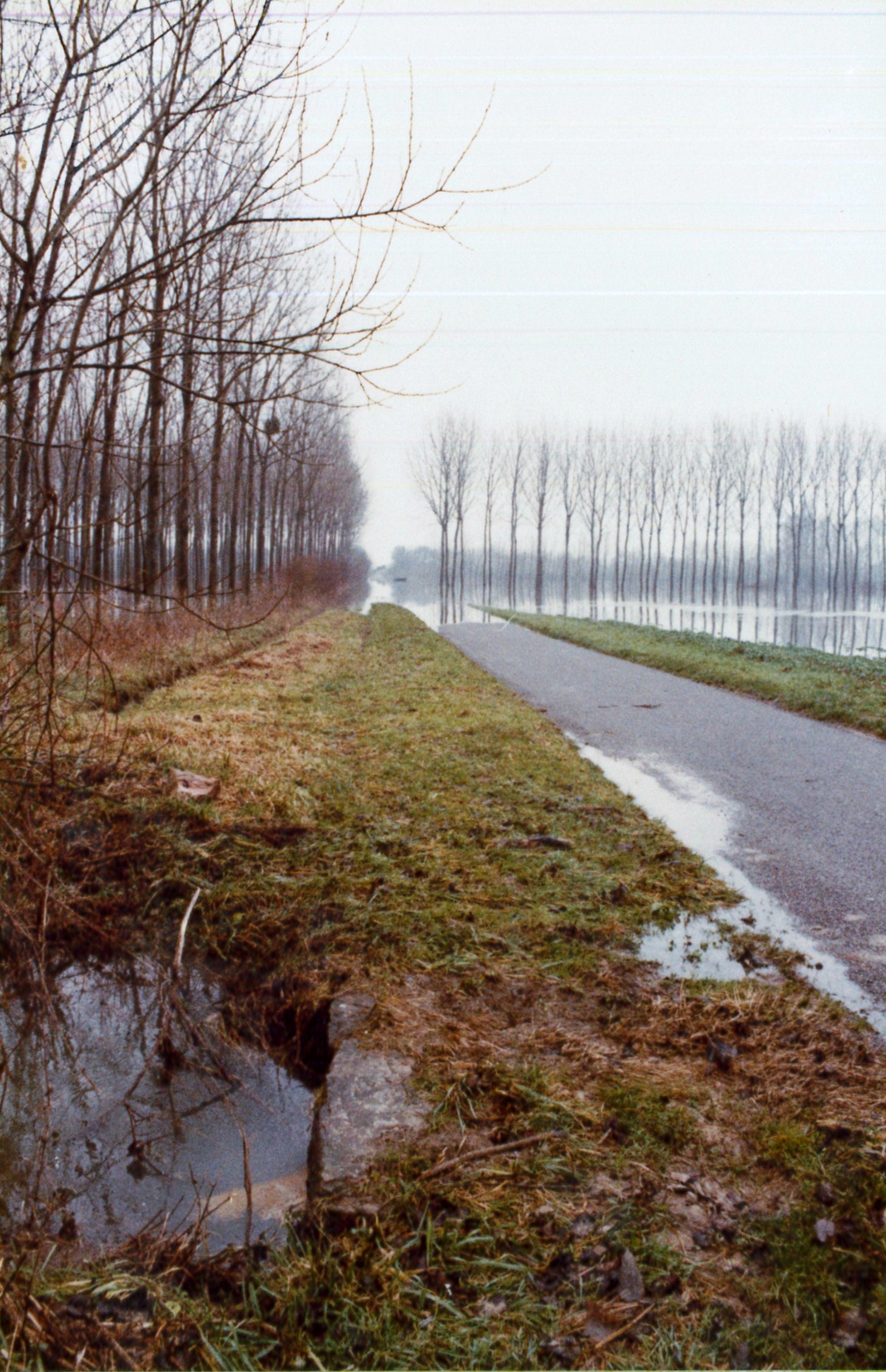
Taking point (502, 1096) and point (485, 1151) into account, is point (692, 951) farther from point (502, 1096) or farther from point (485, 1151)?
point (485, 1151)

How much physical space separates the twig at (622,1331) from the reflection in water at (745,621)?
17737mm

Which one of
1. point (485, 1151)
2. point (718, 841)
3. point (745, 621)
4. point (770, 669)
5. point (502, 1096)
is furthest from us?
point (745, 621)

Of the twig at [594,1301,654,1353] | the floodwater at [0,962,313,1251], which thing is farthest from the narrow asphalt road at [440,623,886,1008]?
the floodwater at [0,962,313,1251]

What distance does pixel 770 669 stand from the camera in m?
13.2

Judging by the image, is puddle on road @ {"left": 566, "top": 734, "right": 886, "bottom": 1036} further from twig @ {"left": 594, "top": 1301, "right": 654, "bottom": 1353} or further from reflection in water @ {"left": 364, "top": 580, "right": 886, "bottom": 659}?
reflection in water @ {"left": 364, "top": 580, "right": 886, "bottom": 659}

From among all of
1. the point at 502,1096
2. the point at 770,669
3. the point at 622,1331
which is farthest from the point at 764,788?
the point at 770,669

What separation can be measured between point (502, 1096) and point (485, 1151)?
29 cm

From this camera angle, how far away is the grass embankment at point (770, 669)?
31.2ft

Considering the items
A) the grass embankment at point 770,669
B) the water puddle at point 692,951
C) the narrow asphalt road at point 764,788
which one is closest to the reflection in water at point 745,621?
the grass embankment at point 770,669

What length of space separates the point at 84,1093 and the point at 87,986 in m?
0.86

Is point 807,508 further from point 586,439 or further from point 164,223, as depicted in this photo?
point 164,223

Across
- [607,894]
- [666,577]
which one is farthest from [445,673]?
[666,577]

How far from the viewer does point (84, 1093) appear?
3.10m

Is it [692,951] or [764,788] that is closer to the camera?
[692,951]
